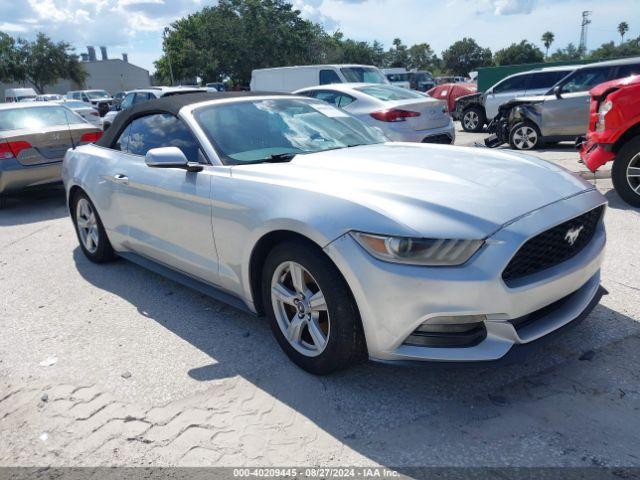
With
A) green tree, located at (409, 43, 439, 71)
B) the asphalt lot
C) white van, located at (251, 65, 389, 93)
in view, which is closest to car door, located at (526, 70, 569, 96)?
white van, located at (251, 65, 389, 93)

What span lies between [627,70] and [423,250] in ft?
31.9

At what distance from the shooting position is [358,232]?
2.54 metres

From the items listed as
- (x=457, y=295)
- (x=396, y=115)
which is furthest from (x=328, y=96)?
(x=457, y=295)

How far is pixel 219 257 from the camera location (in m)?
3.39

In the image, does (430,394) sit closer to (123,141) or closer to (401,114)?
(123,141)

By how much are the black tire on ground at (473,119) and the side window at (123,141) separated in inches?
506

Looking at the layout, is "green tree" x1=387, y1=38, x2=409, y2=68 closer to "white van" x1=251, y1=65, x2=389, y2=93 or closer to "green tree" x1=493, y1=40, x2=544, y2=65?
"green tree" x1=493, y1=40, x2=544, y2=65

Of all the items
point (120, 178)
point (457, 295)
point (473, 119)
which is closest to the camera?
point (457, 295)

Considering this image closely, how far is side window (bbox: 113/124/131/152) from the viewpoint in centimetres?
459

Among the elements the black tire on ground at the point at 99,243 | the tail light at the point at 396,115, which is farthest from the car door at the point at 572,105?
the black tire on ground at the point at 99,243

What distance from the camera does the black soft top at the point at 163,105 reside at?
4008mm

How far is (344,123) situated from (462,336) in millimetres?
2366

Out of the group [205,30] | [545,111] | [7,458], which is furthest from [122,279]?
[205,30]

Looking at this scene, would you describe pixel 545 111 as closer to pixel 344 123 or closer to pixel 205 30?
pixel 344 123
